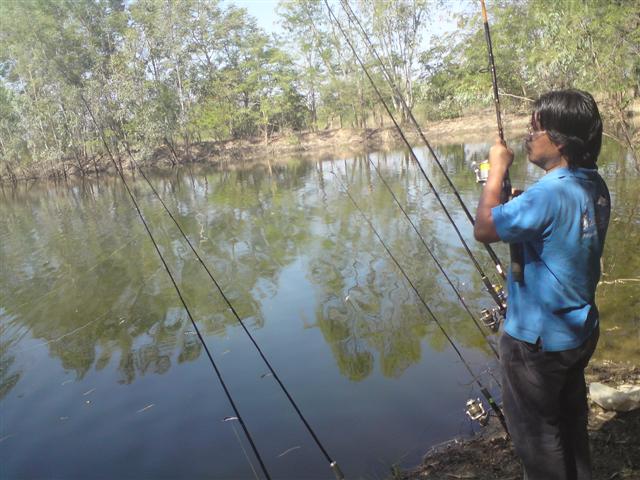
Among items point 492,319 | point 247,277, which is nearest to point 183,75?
point 247,277

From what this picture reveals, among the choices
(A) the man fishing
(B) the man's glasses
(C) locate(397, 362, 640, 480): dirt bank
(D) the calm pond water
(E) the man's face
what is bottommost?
(D) the calm pond water

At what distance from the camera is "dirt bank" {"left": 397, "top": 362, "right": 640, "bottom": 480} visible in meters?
2.56

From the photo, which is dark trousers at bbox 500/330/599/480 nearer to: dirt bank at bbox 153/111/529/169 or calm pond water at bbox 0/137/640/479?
calm pond water at bbox 0/137/640/479

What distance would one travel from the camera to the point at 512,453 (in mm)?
2928

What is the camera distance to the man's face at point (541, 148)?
177cm

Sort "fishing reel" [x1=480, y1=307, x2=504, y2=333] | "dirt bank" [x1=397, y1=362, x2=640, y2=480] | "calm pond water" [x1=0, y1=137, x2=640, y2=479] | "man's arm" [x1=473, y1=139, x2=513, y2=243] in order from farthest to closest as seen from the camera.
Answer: "calm pond water" [x1=0, y1=137, x2=640, y2=479] < "fishing reel" [x1=480, y1=307, x2=504, y2=333] < "dirt bank" [x1=397, y1=362, x2=640, y2=480] < "man's arm" [x1=473, y1=139, x2=513, y2=243]

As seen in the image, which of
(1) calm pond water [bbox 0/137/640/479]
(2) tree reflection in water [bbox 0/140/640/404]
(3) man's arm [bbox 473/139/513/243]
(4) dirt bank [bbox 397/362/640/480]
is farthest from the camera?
(2) tree reflection in water [bbox 0/140/640/404]

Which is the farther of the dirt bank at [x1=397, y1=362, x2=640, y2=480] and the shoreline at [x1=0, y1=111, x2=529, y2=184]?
the shoreline at [x1=0, y1=111, x2=529, y2=184]

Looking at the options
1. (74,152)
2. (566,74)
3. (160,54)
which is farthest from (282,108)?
(566,74)

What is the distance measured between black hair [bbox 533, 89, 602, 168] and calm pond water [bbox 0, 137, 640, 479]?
2620 millimetres

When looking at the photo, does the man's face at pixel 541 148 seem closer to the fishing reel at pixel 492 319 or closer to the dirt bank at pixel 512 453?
the fishing reel at pixel 492 319

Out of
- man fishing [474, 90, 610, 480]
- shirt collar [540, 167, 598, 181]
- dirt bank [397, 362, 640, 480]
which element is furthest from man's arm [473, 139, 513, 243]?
dirt bank [397, 362, 640, 480]

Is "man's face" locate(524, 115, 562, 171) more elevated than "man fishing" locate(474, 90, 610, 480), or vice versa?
"man's face" locate(524, 115, 562, 171)

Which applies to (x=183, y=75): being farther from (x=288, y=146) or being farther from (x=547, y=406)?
(x=547, y=406)
